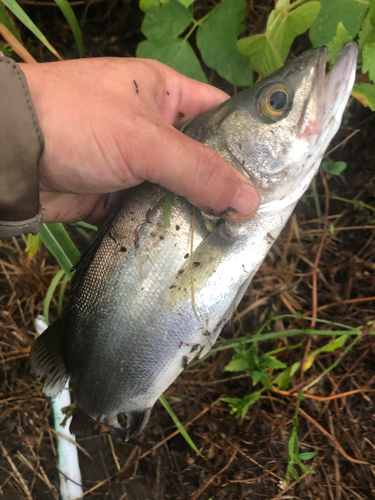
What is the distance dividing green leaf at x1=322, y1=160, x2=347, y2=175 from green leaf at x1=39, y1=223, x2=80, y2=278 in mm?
1482

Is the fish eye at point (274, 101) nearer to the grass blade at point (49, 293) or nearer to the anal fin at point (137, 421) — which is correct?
the anal fin at point (137, 421)

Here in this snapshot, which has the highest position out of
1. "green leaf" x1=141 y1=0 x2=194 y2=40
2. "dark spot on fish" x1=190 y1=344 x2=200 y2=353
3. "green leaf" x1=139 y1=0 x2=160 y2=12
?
"green leaf" x1=139 y1=0 x2=160 y2=12

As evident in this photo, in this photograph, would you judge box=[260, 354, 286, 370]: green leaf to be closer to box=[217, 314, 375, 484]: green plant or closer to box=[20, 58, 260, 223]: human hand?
box=[217, 314, 375, 484]: green plant

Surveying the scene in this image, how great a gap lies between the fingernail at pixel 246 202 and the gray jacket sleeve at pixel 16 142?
0.66m

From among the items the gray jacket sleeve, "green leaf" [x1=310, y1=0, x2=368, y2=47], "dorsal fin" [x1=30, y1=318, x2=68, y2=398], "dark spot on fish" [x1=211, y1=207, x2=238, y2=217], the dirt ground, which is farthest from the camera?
the dirt ground

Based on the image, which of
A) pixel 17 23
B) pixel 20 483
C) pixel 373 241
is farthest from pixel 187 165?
pixel 20 483

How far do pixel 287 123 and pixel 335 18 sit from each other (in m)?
0.61

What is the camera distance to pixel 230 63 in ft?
4.90

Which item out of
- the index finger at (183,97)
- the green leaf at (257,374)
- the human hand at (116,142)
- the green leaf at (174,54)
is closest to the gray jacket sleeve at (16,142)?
the human hand at (116,142)

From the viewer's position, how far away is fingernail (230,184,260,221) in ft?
3.45

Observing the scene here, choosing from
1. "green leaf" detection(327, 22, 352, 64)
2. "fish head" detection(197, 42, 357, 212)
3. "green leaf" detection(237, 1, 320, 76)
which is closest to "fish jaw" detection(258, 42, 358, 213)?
"fish head" detection(197, 42, 357, 212)

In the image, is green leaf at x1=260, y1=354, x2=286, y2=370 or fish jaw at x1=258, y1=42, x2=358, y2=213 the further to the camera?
green leaf at x1=260, y1=354, x2=286, y2=370

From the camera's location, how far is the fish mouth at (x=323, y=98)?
3.29 ft

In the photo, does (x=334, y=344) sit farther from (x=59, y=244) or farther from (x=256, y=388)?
(x=59, y=244)
